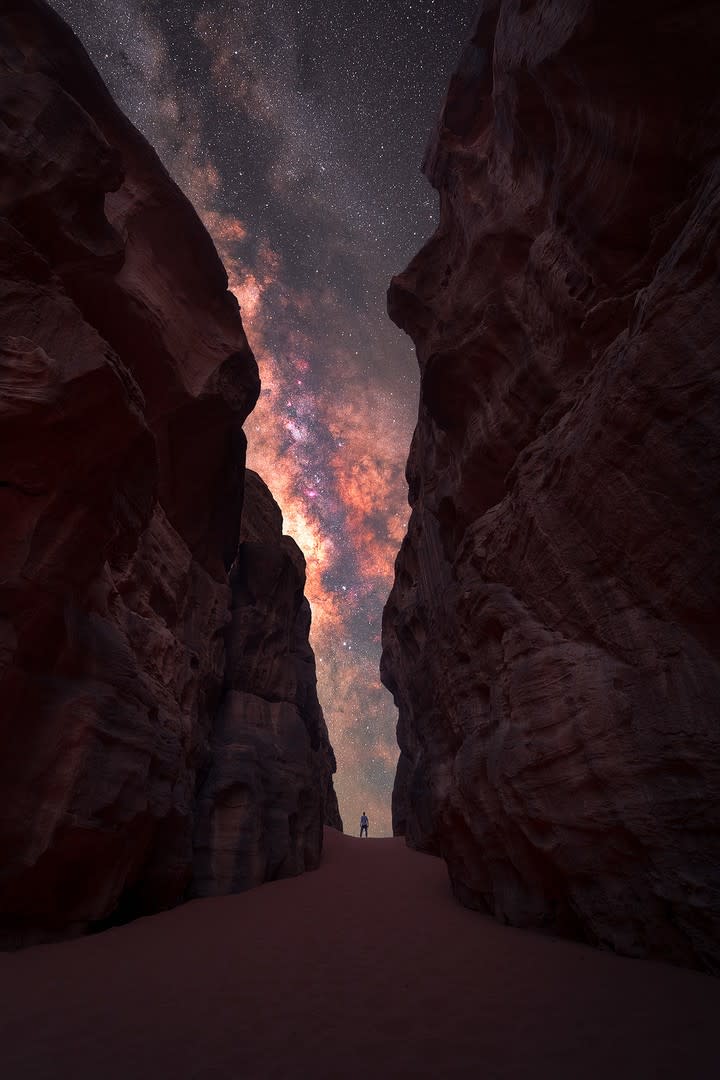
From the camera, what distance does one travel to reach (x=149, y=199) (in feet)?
49.0

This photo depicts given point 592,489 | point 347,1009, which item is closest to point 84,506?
point 347,1009

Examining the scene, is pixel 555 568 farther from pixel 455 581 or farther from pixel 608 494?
pixel 455 581

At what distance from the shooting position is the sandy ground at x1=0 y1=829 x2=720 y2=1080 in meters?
4.69

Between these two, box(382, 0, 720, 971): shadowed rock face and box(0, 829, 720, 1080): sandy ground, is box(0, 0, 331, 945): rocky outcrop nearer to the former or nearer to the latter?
box(0, 829, 720, 1080): sandy ground

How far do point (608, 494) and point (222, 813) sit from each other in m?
13.7

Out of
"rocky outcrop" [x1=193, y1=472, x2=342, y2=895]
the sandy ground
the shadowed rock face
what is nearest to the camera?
the sandy ground

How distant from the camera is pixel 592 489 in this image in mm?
9344

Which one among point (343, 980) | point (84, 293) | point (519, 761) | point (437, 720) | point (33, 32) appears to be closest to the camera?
point (343, 980)

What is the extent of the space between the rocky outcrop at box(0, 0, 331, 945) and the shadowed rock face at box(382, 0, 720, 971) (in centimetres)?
718

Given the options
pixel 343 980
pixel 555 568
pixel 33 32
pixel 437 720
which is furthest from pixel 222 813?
pixel 33 32

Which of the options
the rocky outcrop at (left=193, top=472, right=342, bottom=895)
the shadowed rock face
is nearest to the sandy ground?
the shadowed rock face

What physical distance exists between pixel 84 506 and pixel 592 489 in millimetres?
8922

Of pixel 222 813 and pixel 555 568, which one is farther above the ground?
pixel 555 568

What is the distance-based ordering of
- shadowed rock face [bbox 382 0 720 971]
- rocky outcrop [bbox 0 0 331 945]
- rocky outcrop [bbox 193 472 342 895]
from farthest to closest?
1. rocky outcrop [bbox 193 472 342 895]
2. rocky outcrop [bbox 0 0 331 945]
3. shadowed rock face [bbox 382 0 720 971]
